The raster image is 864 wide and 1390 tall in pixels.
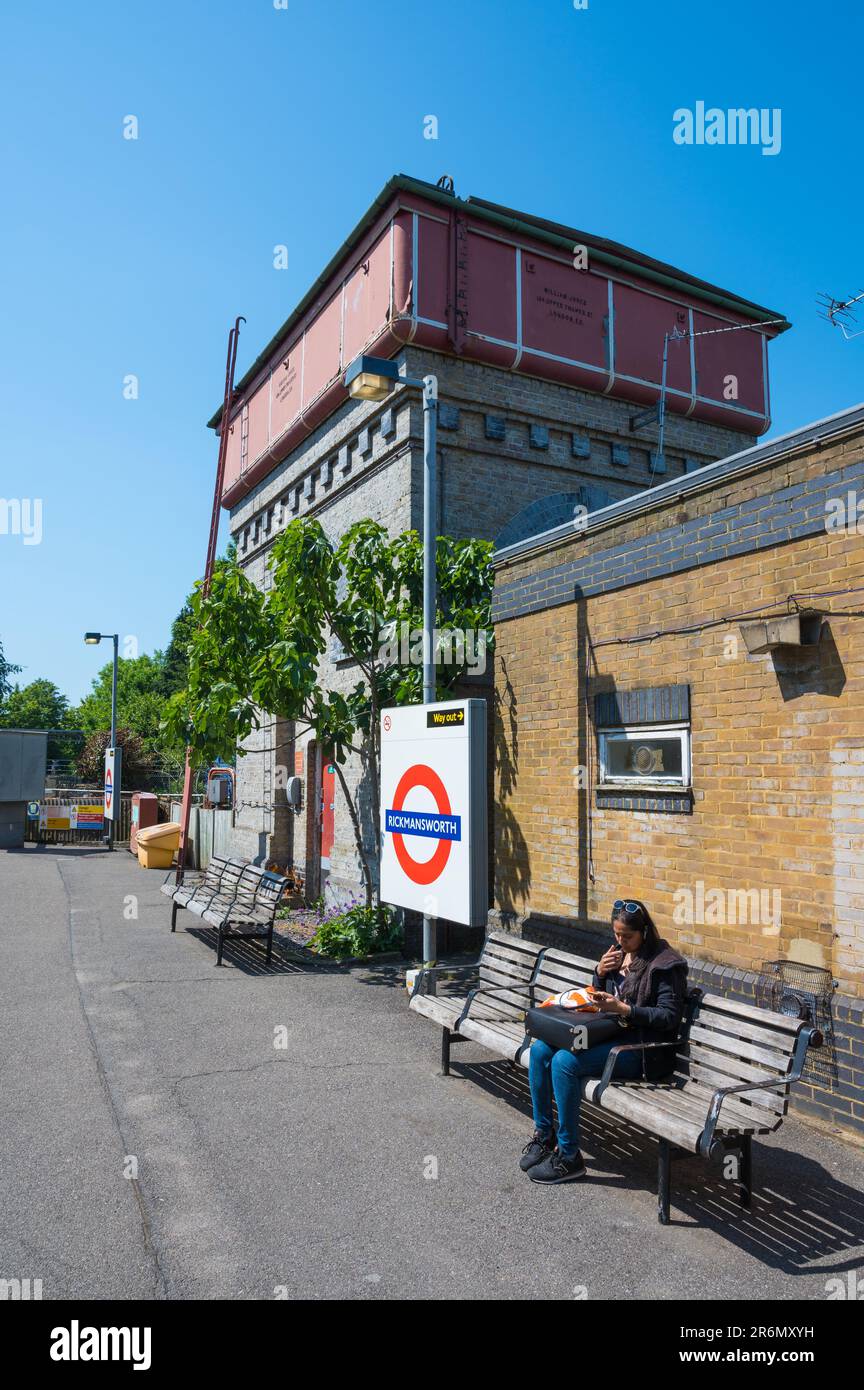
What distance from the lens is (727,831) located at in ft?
21.3

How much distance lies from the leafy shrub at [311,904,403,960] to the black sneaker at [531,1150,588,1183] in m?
5.87

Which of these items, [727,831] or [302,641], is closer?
[727,831]

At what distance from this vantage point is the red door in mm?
13805

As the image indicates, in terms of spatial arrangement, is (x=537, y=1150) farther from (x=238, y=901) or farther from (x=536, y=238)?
(x=536, y=238)

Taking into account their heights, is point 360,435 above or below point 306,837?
above

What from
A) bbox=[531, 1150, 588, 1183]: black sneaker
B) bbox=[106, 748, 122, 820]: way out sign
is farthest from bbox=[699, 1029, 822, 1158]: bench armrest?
bbox=[106, 748, 122, 820]: way out sign

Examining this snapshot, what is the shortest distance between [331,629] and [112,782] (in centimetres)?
1630

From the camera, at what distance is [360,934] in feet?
35.7
